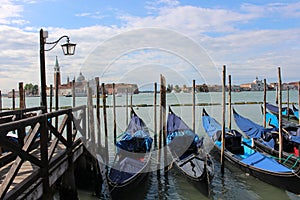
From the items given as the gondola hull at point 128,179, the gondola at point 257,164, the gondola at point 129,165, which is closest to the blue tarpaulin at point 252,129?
the gondola at point 257,164

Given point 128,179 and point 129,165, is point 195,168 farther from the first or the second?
point 128,179

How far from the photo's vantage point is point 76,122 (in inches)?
218

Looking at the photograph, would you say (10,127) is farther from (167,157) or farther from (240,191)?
(167,157)

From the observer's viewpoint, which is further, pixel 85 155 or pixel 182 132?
pixel 182 132

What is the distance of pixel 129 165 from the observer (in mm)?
5895

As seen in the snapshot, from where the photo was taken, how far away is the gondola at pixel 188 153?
19.1 ft

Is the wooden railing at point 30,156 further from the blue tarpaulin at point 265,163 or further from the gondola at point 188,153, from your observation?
the blue tarpaulin at point 265,163

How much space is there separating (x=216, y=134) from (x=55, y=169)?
5712 mm

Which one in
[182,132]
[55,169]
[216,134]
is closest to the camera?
[55,169]

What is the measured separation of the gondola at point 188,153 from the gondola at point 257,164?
695 mm

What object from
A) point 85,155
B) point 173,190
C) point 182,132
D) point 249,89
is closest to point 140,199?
point 173,190

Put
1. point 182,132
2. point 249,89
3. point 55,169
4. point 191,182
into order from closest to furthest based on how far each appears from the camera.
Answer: point 55,169, point 191,182, point 182,132, point 249,89

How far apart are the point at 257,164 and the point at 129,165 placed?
2.75 meters

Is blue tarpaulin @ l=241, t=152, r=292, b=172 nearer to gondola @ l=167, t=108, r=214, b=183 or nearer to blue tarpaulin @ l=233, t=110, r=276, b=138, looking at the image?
gondola @ l=167, t=108, r=214, b=183
